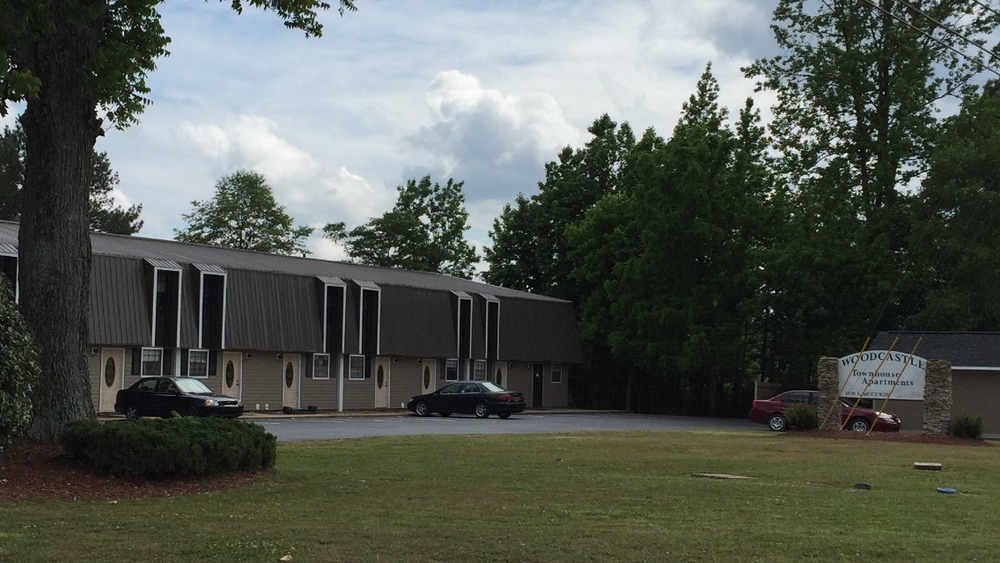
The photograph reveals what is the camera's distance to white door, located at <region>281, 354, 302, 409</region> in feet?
154

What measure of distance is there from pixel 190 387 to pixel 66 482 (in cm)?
2168

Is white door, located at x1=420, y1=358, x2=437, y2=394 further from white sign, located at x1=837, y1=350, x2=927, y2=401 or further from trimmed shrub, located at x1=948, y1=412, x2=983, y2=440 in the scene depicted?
trimmed shrub, located at x1=948, y1=412, x2=983, y2=440

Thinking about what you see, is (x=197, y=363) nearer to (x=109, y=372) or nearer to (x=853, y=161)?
(x=109, y=372)

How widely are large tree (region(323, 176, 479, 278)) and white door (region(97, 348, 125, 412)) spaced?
3811cm

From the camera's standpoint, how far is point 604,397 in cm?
6419

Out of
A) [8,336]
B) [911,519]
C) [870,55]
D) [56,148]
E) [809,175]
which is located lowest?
[911,519]

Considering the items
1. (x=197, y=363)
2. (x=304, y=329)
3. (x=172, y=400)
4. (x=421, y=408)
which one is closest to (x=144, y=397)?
(x=172, y=400)

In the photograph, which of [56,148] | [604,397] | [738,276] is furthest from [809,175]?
[56,148]

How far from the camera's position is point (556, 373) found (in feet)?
200

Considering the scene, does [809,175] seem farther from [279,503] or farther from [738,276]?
[279,503]

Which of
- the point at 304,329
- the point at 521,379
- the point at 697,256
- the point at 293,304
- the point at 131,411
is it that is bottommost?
the point at 131,411

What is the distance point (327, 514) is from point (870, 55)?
4334cm

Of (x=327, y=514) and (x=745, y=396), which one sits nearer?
(x=327, y=514)

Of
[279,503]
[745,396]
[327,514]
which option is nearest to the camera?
[327,514]
